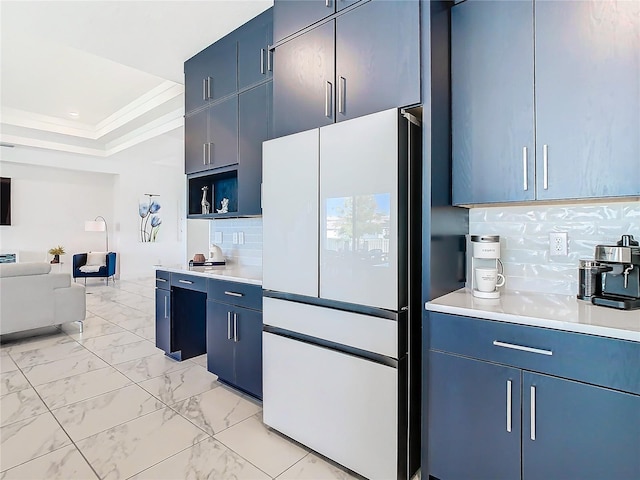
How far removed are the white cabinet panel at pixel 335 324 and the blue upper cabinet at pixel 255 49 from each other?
5.74 ft

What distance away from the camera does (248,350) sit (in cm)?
250

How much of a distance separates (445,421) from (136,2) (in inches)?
125

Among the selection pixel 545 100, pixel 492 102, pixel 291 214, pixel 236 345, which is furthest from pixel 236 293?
pixel 545 100

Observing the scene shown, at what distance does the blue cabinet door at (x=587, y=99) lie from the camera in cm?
Answer: 146

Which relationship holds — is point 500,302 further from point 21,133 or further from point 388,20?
point 21,133

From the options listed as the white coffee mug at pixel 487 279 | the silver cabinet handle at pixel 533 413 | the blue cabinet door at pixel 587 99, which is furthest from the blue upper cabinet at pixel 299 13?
the silver cabinet handle at pixel 533 413

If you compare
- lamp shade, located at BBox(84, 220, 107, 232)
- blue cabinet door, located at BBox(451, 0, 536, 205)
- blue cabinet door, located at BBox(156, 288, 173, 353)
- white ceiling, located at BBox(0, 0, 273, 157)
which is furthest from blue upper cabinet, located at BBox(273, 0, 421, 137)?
A: lamp shade, located at BBox(84, 220, 107, 232)

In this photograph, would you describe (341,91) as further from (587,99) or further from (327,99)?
(587,99)

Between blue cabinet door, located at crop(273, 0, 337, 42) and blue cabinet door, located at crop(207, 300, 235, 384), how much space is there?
1.88 meters

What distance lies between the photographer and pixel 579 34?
5.09 ft

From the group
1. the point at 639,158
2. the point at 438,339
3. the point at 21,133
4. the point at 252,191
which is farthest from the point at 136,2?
the point at 21,133

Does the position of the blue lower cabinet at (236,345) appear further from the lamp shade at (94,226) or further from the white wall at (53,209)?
the white wall at (53,209)

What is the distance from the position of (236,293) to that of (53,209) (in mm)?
7765

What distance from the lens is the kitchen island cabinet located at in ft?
4.07
